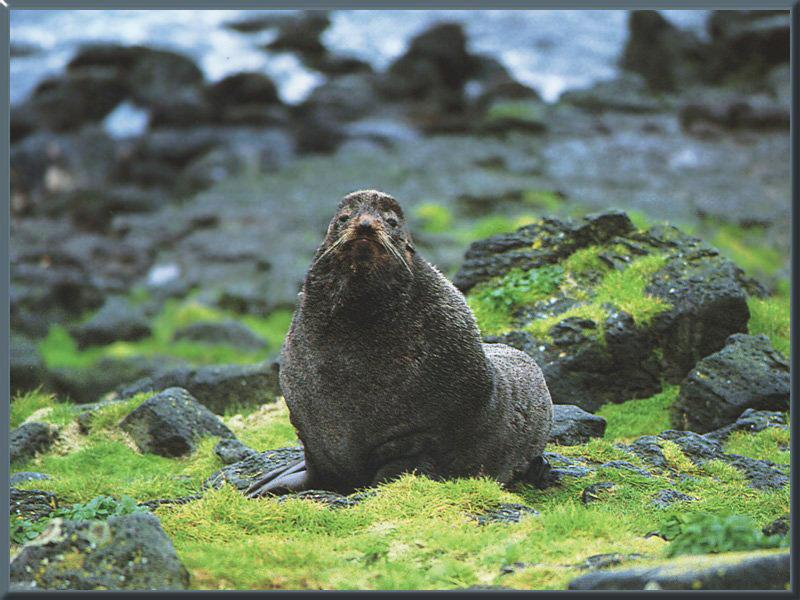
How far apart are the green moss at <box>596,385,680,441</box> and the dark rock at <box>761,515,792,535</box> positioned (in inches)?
193

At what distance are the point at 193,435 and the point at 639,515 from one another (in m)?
5.49

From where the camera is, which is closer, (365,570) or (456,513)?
(365,570)

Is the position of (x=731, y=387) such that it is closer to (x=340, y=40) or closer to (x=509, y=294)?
(x=509, y=294)

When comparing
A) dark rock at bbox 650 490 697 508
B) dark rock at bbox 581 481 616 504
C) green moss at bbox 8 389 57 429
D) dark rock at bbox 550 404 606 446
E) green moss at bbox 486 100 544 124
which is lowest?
green moss at bbox 8 389 57 429

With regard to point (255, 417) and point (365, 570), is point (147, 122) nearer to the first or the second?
point (255, 417)

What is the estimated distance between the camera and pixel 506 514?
7.43 metres

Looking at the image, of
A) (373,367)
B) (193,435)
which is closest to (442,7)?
(373,367)

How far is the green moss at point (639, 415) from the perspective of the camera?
11984 millimetres

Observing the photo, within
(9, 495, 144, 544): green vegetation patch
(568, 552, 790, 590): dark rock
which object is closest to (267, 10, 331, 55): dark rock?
(9, 495, 144, 544): green vegetation patch

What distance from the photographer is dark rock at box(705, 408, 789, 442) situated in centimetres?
1105

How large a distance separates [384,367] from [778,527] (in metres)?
3.09

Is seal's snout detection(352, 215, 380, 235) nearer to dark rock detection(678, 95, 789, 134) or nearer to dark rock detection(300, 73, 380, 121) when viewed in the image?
dark rock detection(300, 73, 380, 121)

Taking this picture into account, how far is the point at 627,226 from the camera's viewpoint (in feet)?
48.4

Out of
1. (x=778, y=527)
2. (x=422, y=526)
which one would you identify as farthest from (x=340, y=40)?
(x=778, y=527)
